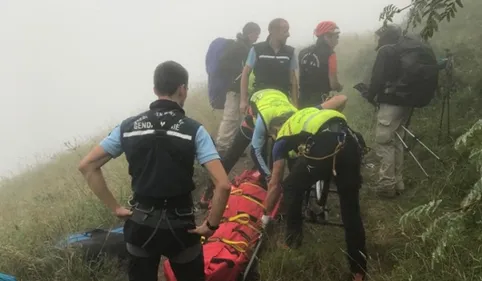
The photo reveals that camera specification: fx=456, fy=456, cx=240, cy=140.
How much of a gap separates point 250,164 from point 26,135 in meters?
43.9

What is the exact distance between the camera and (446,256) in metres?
3.31

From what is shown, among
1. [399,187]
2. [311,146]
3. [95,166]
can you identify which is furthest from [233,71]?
[95,166]

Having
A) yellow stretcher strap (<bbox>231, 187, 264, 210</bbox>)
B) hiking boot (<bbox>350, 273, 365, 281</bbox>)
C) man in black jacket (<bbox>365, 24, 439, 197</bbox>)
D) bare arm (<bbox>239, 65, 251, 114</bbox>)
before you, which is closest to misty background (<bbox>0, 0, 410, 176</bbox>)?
bare arm (<bbox>239, 65, 251, 114</bbox>)

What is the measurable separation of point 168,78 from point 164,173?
65 cm

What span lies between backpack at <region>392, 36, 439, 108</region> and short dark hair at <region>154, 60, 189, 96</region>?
321cm

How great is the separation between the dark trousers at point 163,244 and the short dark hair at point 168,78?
838 millimetres

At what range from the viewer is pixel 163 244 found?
319 centimetres

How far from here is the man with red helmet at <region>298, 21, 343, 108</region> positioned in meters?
6.30

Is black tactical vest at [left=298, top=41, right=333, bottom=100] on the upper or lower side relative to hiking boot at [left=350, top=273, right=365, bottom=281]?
upper

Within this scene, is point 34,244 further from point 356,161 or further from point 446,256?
point 446,256

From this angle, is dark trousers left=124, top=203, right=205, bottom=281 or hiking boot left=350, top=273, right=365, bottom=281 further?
hiking boot left=350, top=273, right=365, bottom=281

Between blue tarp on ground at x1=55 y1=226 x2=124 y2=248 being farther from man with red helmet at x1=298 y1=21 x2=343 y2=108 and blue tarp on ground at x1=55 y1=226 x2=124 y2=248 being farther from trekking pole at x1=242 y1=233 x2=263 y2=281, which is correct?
man with red helmet at x1=298 y1=21 x2=343 y2=108

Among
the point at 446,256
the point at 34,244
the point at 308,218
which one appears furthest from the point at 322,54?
the point at 34,244

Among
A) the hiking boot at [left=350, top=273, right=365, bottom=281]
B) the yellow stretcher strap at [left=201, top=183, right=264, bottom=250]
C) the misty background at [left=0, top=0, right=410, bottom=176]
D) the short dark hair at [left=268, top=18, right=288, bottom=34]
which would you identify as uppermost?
the short dark hair at [left=268, top=18, right=288, bottom=34]
